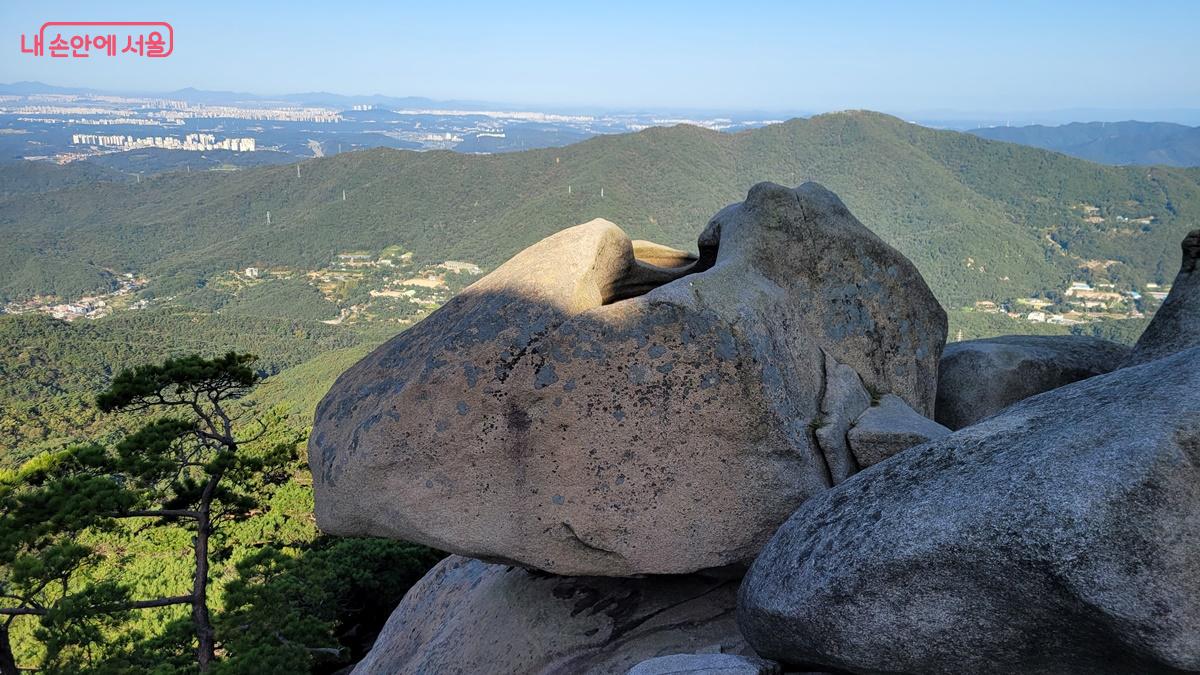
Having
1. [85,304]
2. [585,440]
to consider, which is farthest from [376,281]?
[585,440]

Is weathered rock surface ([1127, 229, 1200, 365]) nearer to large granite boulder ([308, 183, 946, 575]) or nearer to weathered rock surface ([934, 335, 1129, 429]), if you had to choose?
weathered rock surface ([934, 335, 1129, 429])

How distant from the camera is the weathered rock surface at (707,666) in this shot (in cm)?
458

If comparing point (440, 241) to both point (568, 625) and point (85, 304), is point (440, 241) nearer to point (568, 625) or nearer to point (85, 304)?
point (85, 304)

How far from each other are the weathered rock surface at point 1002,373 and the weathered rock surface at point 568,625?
3836 mm

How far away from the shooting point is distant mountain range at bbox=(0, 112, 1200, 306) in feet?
464

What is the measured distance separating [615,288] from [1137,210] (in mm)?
179049

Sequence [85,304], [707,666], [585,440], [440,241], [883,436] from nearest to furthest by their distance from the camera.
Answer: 1. [707,666]
2. [585,440]
3. [883,436]
4. [85,304]
5. [440,241]

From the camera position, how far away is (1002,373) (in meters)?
8.75

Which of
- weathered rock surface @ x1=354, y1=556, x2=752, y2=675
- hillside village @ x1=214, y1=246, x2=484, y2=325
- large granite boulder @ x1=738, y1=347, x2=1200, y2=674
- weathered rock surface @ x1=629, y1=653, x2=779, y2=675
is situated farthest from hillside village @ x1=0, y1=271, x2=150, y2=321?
large granite boulder @ x1=738, y1=347, x2=1200, y2=674

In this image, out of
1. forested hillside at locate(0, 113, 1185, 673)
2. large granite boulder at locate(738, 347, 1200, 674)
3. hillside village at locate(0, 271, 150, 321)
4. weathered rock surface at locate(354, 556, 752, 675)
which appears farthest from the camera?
hillside village at locate(0, 271, 150, 321)

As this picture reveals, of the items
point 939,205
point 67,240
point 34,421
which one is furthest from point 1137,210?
point 67,240

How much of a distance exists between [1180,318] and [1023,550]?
467cm

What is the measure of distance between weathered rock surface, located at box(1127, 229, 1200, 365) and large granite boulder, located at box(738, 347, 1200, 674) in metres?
3.05

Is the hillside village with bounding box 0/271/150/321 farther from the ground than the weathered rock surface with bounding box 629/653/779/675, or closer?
closer
